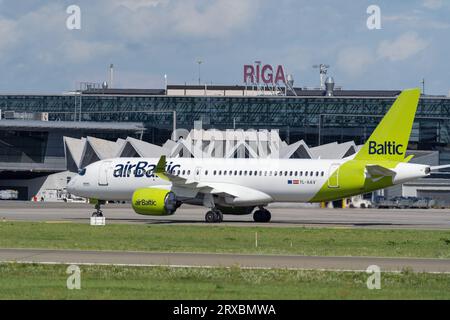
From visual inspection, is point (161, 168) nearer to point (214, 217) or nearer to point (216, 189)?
point (216, 189)

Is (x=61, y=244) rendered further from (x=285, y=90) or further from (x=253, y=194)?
(x=285, y=90)

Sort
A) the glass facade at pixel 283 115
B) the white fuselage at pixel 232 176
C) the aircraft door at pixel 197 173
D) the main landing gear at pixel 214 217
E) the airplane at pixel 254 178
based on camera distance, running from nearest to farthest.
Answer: the airplane at pixel 254 178 < the white fuselage at pixel 232 176 < the main landing gear at pixel 214 217 < the aircraft door at pixel 197 173 < the glass facade at pixel 283 115

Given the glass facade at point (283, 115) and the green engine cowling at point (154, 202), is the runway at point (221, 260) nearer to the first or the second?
the green engine cowling at point (154, 202)

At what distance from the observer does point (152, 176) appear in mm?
61094

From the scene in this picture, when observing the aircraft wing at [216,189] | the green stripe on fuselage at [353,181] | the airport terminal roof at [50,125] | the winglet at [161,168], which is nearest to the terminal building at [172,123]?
the airport terminal roof at [50,125]

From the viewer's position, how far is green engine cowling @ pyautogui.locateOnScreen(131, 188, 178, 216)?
56.7 metres

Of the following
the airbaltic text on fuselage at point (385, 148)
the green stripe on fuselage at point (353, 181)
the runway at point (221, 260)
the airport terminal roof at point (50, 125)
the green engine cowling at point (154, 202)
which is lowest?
the runway at point (221, 260)

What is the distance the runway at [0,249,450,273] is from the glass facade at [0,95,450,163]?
11029cm

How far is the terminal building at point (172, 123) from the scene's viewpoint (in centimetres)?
13462

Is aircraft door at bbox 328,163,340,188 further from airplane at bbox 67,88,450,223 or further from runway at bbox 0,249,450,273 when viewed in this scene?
runway at bbox 0,249,450,273

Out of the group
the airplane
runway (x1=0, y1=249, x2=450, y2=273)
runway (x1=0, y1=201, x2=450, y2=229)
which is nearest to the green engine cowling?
the airplane

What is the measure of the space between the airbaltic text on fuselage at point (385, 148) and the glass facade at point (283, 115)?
85.7 metres

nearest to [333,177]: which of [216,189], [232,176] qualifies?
[232,176]
